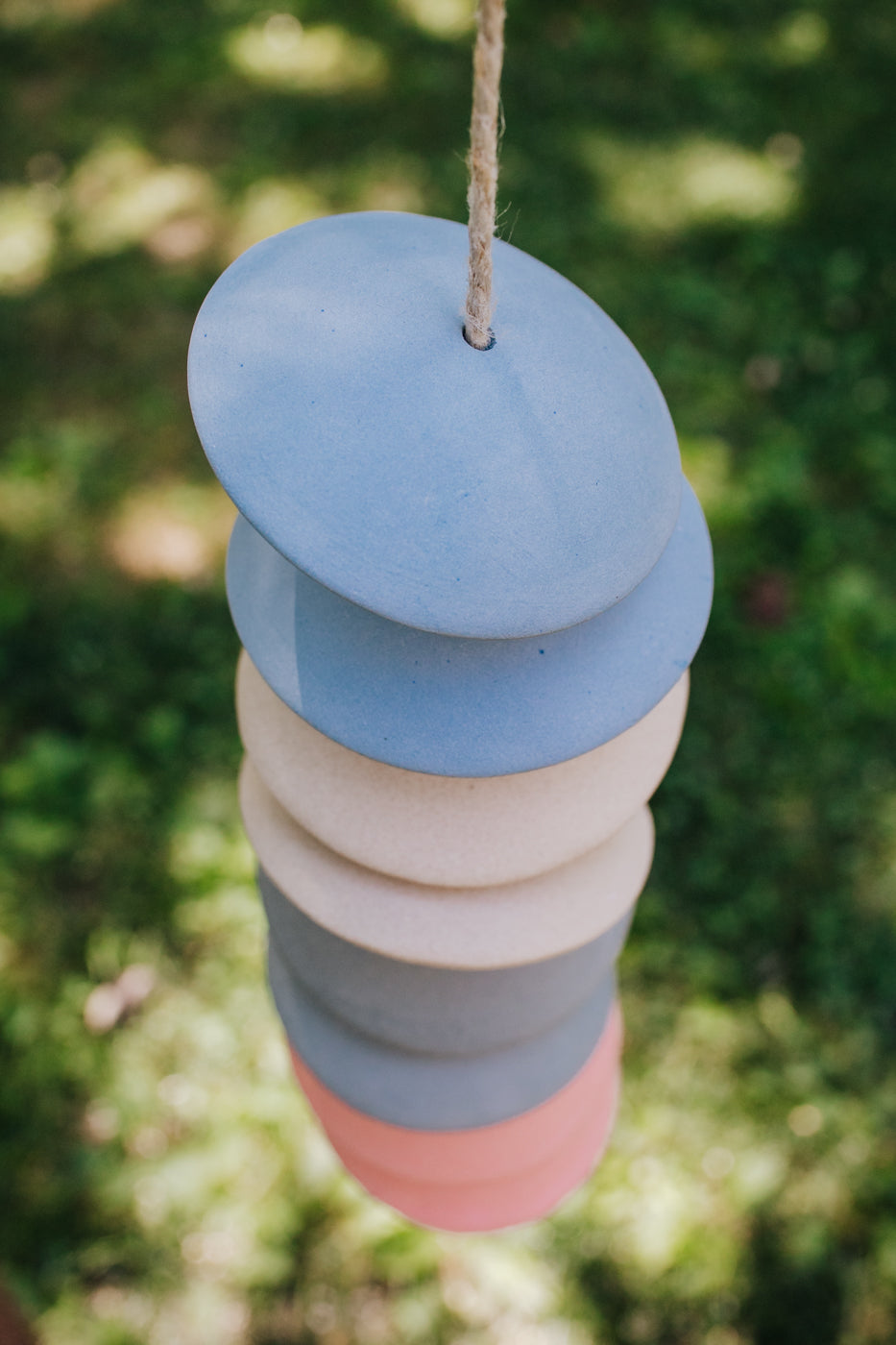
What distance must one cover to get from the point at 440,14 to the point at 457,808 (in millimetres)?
4563

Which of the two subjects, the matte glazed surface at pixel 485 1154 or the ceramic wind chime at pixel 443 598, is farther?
the matte glazed surface at pixel 485 1154

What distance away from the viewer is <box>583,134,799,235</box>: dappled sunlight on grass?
12.5ft

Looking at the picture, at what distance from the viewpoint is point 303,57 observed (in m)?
4.29

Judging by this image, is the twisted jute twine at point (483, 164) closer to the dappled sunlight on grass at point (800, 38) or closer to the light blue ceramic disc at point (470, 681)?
the light blue ceramic disc at point (470, 681)

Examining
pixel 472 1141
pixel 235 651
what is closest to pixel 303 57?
pixel 235 651

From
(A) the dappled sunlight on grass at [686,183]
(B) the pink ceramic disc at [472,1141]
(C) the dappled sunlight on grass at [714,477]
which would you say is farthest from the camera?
(A) the dappled sunlight on grass at [686,183]

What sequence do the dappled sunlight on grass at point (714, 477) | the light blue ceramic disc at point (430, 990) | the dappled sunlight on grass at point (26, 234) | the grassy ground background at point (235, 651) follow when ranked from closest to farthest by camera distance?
Result: the light blue ceramic disc at point (430, 990) < the grassy ground background at point (235, 651) < the dappled sunlight on grass at point (714, 477) < the dappled sunlight on grass at point (26, 234)

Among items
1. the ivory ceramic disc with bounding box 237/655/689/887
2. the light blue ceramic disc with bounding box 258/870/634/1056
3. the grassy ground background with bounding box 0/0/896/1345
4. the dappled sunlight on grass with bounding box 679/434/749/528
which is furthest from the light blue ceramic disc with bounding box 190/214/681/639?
the dappled sunlight on grass with bounding box 679/434/749/528

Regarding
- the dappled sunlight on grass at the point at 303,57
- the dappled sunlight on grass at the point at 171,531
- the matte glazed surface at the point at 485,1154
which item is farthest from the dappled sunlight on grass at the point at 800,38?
the matte glazed surface at the point at 485,1154

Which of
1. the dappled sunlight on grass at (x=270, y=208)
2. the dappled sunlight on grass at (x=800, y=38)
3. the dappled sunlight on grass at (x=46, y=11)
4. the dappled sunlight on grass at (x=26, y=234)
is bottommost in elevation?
the dappled sunlight on grass at (x=26, y=234)

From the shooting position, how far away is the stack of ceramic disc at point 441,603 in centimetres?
80

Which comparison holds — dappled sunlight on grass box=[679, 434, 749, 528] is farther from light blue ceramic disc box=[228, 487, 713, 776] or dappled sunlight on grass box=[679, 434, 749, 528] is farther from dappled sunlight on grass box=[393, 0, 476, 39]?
dappled sunlight on grass box=[393, 0, 476, 39]

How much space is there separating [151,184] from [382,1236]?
141 inches

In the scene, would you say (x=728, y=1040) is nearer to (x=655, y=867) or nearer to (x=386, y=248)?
(x=655, y=867)
